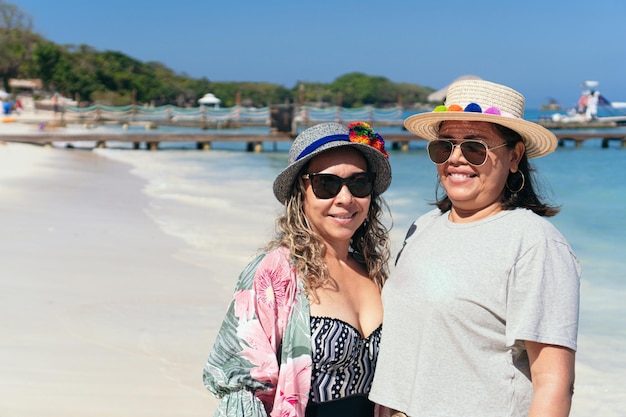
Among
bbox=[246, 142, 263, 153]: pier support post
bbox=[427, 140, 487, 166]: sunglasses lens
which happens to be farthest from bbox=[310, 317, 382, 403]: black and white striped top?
bbox=[246, 142, 263, 153]: pier support post

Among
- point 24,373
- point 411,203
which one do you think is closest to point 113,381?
point 24,373

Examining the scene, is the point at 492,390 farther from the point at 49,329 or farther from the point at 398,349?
the point at 49,329

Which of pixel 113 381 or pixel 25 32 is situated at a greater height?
pixel 25 32

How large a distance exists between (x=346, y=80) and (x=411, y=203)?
10755 cm

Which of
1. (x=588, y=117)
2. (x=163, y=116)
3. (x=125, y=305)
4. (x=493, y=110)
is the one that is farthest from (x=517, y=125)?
(x=588, y=117)

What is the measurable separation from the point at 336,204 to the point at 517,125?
631mm

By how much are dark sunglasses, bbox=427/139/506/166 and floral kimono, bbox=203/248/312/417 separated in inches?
24.2

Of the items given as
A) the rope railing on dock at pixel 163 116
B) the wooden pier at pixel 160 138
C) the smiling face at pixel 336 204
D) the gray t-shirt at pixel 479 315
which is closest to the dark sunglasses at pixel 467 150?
the gray t-shirt at pixel 479 315

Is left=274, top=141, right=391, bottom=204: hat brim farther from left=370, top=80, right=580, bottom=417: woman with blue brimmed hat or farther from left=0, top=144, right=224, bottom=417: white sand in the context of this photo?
left=0, top=144, right=224, bottom=417: white sand

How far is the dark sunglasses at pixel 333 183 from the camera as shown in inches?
97.2

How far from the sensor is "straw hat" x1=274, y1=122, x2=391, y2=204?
7.96ft

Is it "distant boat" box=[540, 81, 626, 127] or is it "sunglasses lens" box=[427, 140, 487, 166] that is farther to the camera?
"distant boat" box=[540, 81, 626, 127]

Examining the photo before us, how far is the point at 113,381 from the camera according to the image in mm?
4680

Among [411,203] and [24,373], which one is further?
[411,203]
